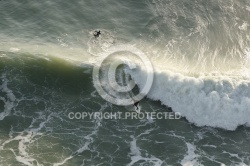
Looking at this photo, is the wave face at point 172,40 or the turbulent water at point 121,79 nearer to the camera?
the turbulent water at point 121,79

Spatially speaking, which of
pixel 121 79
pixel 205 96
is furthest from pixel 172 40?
pixel 205 96

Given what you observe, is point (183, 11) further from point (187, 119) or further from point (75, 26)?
point (187, 119)

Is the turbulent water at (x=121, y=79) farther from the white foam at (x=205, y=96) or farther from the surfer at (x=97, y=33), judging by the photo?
the surfer at (x=97, y=33)

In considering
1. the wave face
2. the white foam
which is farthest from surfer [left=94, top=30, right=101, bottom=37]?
the white foam

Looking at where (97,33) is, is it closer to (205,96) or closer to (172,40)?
(172,40)

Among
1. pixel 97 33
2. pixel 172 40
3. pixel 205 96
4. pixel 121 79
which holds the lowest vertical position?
pixel 205 96

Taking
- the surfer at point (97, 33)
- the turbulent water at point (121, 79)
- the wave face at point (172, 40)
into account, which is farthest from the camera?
the surfer at point (97, 33)

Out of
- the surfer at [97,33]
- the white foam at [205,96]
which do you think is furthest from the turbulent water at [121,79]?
the surfer at [97,33]
